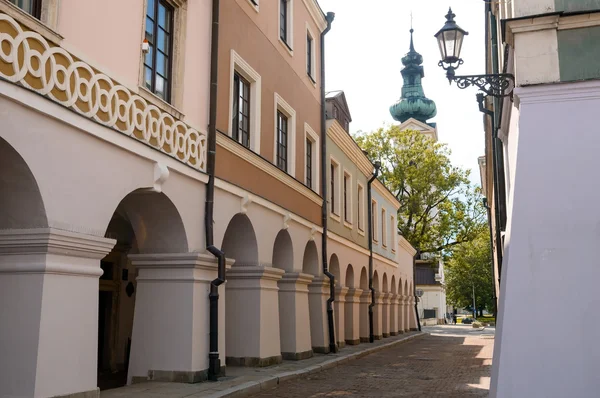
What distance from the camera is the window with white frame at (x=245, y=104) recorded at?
1249cm

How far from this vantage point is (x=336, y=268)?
65.2ft

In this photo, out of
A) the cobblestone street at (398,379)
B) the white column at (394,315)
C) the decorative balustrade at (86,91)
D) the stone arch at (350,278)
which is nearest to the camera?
the decorative balustrade at (86,91)

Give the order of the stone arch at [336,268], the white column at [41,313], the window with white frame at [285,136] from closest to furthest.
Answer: the white column at [41,313] < the window with white frame at [285,136] < the stone arch at [336,268]

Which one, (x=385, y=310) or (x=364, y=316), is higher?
(x=385, y=310)

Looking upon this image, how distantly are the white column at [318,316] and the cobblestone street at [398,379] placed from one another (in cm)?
104

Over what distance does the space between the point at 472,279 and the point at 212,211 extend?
6280 cm

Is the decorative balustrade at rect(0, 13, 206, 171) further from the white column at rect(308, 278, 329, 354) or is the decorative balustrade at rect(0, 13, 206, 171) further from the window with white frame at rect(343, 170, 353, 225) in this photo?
the window with white frame at rect(343, 170, 353, 225)

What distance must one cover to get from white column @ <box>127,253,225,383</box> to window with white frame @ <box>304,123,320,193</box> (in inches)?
293

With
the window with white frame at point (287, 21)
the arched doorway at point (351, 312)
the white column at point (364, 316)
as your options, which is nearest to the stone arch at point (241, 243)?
the window with white frame at point (287, 21)

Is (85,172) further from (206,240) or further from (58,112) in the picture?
(206,240)

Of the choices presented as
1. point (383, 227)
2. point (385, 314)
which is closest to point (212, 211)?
point (385, 314)

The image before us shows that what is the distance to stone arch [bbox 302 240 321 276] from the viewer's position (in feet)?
56.8

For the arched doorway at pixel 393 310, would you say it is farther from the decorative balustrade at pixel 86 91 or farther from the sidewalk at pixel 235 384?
the decorative balustrade at pixel 86 91

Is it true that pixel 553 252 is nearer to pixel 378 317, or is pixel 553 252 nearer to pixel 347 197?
pixel 347 197
